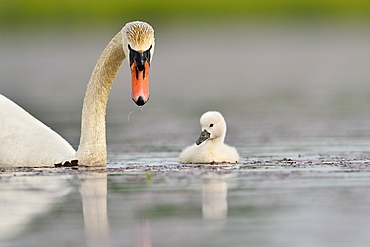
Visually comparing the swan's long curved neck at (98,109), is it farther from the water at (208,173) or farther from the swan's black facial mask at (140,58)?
the swan's black facial mask at (140,58)

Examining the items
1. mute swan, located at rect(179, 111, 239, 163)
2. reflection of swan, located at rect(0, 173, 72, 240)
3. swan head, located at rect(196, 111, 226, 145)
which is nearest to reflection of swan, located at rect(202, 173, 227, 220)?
reflection of swan, located at rect(0, 173, 72, 240)

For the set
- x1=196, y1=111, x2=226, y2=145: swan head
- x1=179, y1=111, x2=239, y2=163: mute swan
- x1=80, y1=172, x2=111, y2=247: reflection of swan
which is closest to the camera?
x1=80, y1=172, x2=111, y2=247: reflection of swan

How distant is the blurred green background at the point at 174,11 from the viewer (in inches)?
2280

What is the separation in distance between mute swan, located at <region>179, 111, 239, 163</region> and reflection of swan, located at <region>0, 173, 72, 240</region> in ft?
8.51

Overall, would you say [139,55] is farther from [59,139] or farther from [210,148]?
[210,148]

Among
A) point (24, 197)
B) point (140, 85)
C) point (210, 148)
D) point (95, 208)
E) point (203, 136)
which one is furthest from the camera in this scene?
point (203, 136)

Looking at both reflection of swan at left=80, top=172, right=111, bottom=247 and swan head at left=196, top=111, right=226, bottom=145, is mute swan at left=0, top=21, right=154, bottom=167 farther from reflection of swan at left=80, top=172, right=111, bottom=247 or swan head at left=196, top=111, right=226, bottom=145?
swan head at left=196, top=111, right=226, bottom=145

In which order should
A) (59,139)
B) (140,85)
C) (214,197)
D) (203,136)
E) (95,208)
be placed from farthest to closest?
(203,136), (59,139), (140,85), (214,197), (95,208)

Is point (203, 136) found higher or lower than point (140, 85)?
lower

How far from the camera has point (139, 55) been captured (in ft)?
35.3

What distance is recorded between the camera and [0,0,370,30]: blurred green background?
57.9m

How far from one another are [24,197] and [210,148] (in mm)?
4501

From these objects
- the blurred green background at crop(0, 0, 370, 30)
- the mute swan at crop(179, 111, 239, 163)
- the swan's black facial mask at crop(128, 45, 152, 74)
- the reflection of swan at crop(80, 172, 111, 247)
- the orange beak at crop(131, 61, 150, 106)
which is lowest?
the reflection of swan at crop(80, 172, 111, 247)

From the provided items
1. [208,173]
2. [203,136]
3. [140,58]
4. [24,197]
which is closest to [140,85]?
[140,58]
